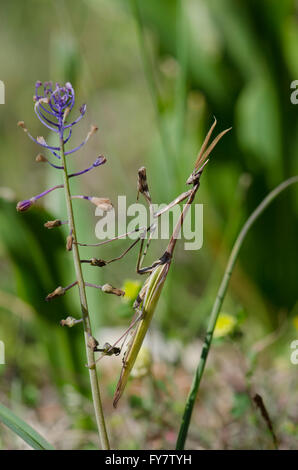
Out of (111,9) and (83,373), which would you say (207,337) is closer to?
(83,373)

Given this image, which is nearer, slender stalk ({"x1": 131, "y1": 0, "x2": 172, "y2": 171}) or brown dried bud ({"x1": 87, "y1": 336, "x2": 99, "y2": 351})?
brown dried bud ({"x1": 87, "y1": 336, "x2": 99, "y2": 351})

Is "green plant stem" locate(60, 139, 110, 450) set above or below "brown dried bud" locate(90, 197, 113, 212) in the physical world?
below

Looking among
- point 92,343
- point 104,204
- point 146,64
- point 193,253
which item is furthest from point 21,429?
point 193,253

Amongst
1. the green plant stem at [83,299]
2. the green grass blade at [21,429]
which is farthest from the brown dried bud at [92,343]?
the green grass blade at [21,429]

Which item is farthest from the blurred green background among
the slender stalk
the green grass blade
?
the green grass blade

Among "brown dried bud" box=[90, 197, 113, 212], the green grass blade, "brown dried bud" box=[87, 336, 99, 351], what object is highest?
"brown dried bud" box=[90, 197, 113, 212]

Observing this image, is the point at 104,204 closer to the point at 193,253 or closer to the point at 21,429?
the point at 21,429

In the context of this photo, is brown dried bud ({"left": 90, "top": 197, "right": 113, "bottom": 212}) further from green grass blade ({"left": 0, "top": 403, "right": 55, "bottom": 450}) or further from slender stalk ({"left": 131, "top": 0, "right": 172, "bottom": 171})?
slender stalk ({"left": 131, "top": 0, "right": 172, "bottom": 171})
